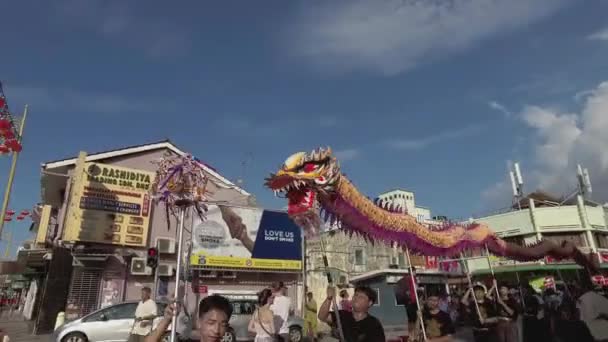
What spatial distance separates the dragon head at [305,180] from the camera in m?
5.57

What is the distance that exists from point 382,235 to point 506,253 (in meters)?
6.52

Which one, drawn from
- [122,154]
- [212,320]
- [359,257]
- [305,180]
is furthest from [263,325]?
[359,257]

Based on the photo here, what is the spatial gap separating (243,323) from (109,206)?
876cm

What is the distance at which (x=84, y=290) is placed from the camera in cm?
1759

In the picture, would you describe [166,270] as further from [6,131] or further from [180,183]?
[180,183]

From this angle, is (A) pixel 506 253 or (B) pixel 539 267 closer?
(A) pixel 506 253

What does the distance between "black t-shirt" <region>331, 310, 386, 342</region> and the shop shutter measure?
16620mm

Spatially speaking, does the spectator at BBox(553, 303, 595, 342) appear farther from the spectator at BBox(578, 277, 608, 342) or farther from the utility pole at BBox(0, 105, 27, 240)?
the utility pole at BBox(0, 105, 27, 240)

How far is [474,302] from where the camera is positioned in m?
8.09

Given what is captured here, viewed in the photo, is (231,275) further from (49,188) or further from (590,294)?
(590,294)

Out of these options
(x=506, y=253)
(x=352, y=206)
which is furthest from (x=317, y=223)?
(x=506, y=253)

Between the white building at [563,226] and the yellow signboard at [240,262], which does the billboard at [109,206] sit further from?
the white building at [563,226]

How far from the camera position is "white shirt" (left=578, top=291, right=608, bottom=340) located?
6551mm

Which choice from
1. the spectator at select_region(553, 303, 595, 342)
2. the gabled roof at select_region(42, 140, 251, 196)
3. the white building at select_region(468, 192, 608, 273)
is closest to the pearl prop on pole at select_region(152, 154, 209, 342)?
the spectator at select_region(553, 303, 595, 342)
